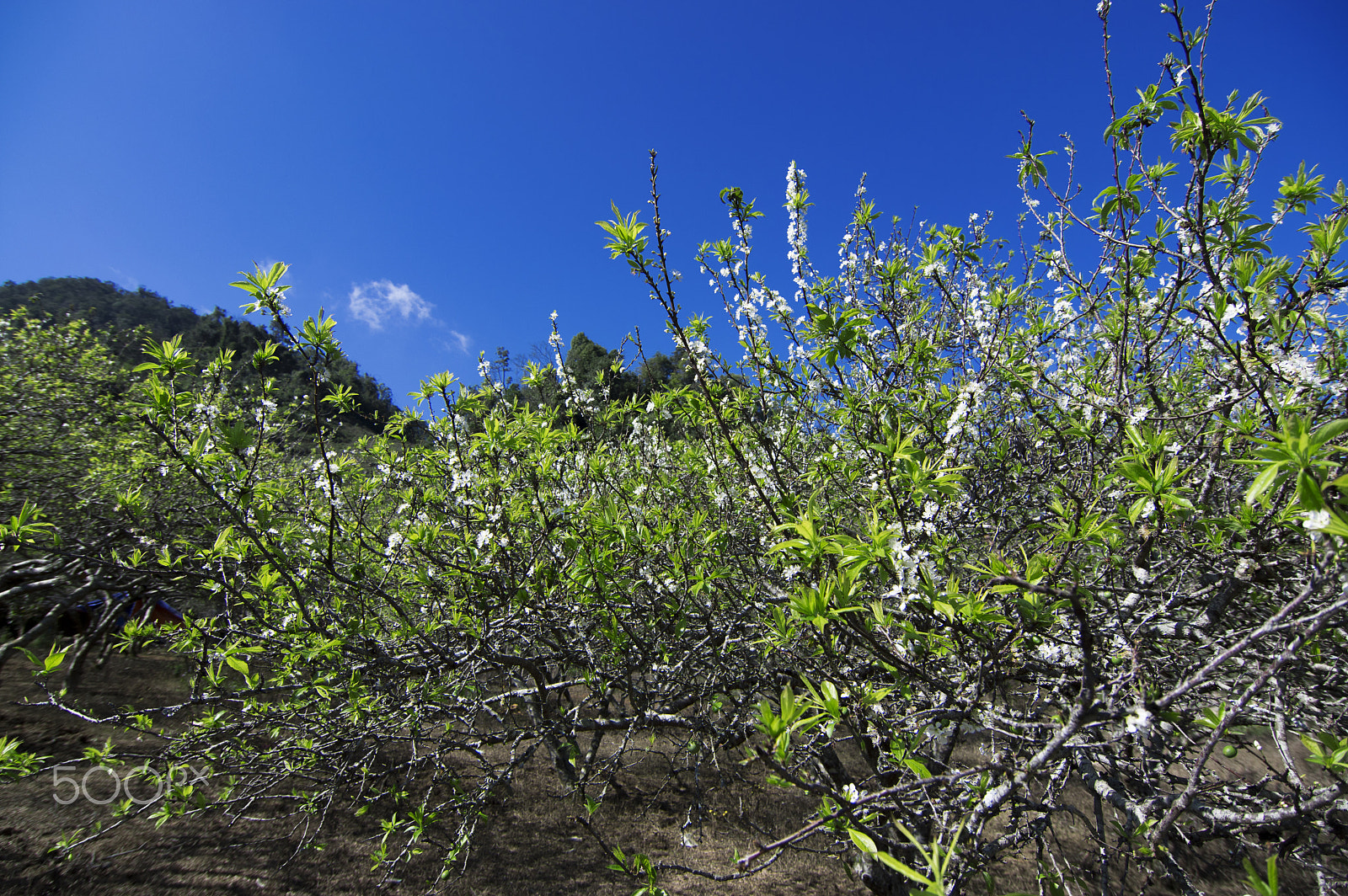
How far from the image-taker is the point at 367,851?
578cm

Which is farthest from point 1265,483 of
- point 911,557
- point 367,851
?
point 367,851

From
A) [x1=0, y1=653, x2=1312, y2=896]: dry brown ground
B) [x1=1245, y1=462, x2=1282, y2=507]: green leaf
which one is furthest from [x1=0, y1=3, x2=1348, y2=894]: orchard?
[x1=0, y1=653, x2=1312, y2=896]: dry brown ground

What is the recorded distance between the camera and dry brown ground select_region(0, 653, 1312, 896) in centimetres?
476

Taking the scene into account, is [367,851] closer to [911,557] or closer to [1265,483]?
[911,557]

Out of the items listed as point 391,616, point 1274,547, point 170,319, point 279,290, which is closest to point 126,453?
point 391,616

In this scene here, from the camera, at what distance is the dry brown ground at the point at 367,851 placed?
476cm

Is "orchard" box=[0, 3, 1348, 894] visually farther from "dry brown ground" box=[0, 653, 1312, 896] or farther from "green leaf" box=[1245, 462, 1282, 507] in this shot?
"dry brown ground" box=[0, 653, 1312, 896]

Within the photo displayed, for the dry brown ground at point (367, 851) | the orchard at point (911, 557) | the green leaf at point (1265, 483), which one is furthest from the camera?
the dry brown ground at point (367, 851)

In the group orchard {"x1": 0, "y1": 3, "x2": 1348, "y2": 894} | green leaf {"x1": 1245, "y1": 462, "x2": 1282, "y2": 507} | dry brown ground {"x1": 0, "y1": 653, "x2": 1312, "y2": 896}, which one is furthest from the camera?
dry brown ground {"x1": 0, "y1": 653, "x2": 1312, "y2": 896}

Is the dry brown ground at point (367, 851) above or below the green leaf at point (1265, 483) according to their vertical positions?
below

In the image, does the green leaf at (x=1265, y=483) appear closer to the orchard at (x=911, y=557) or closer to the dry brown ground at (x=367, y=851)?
the orchard at (x=911, y=557)

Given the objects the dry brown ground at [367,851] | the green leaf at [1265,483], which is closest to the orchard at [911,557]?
the green leaf at [1265,483]

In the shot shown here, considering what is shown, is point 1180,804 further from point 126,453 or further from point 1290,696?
point 126,453

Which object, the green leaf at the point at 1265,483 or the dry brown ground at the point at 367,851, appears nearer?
the green leaf at the point at 1265,483
